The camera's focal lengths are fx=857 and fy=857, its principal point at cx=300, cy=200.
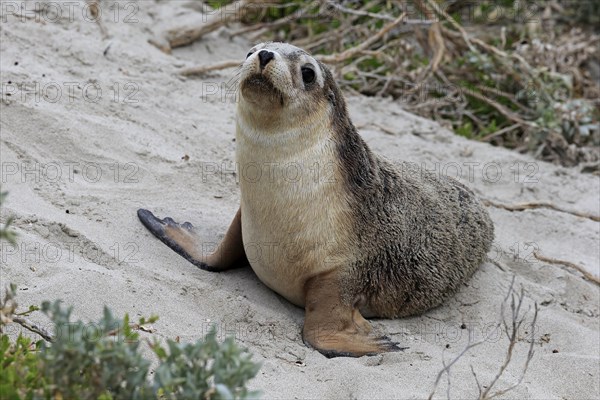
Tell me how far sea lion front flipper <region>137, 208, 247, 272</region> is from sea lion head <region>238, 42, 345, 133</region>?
0.84 metres

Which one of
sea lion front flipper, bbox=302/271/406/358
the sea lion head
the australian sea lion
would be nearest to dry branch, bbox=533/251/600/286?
the australian sea lion

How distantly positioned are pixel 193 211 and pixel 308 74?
5.14ft

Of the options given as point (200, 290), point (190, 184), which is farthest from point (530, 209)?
point (200, 290)

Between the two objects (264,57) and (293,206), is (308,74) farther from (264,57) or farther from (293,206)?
(293,206)

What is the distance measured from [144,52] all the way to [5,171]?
268 cm

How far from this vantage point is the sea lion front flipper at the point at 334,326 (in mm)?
4922

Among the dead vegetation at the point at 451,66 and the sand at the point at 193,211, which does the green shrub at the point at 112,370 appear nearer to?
the sand at the point at 193,211

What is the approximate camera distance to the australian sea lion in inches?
195

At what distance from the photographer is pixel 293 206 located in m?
5.09

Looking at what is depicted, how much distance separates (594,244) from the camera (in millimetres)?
6965

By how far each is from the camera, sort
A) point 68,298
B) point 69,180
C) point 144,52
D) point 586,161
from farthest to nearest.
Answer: point 586,161
point 144,52
point 69,180
point 68,298

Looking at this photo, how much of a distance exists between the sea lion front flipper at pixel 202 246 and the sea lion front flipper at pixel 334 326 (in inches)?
22.9

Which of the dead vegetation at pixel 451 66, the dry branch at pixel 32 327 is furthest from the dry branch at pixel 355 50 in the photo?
the dry branch at pixel 32 327

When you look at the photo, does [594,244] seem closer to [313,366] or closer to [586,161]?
[586,161]
